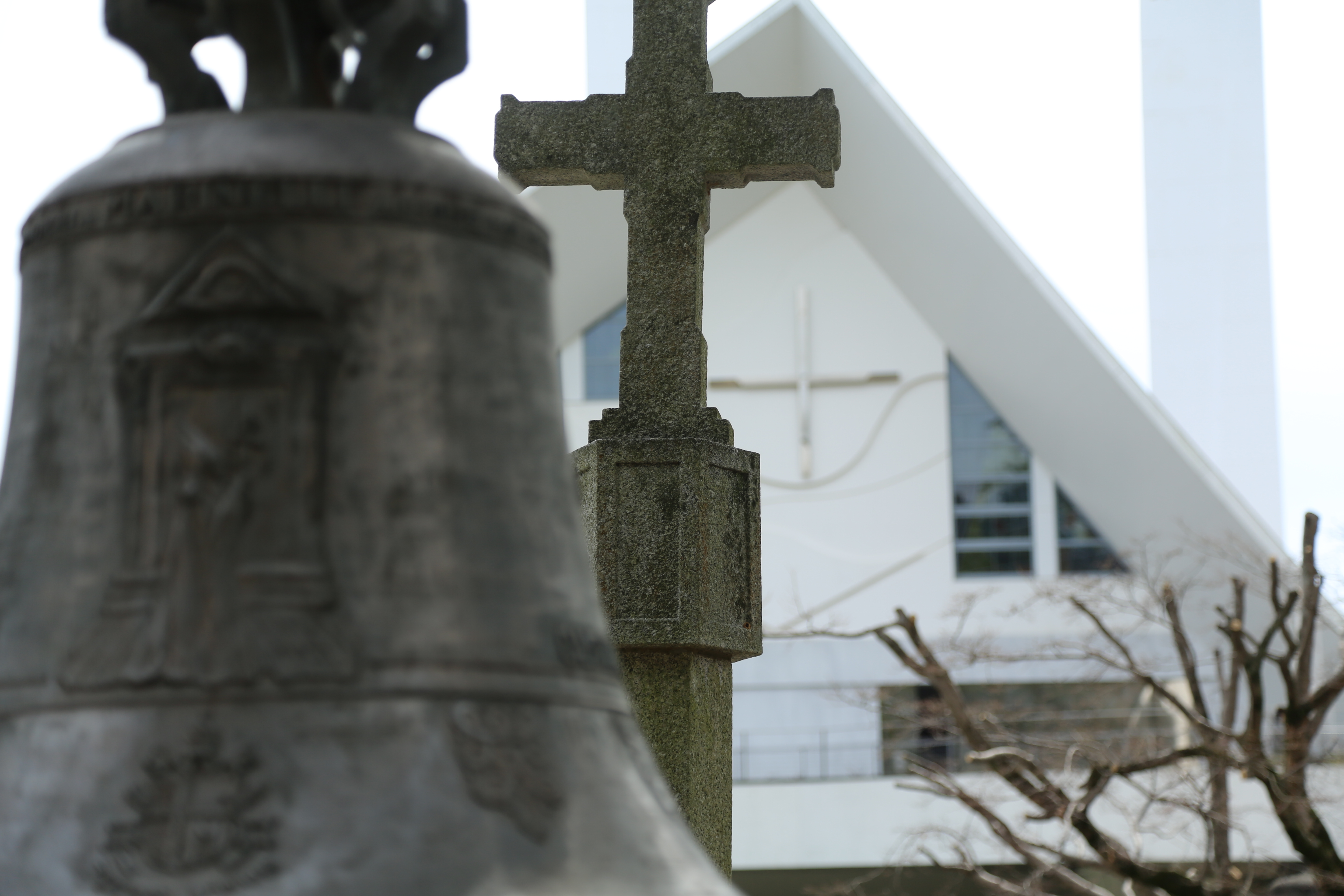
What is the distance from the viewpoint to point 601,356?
20.9 meters

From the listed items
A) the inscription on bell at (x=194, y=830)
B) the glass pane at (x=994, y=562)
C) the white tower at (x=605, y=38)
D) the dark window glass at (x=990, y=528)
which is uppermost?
the white tower at (x=605, y=38)

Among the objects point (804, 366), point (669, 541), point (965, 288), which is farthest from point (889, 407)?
point (669, 541)

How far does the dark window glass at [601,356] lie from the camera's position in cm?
2069

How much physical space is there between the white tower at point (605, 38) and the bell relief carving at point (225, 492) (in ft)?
73.6

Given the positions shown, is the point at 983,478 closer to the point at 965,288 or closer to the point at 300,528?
the point at 965,288

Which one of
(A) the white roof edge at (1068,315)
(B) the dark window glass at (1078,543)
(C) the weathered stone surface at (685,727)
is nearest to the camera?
(C) the weathered stone surface at (685,727)

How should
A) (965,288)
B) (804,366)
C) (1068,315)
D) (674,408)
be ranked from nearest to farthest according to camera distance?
1. (674,408)
2. (1068,315)
3. (965,288)
4. (804,366)

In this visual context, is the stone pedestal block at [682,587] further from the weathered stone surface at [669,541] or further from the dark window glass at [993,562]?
the dark window glass at [993,562]

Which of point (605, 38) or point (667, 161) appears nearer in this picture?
point (667, 161)

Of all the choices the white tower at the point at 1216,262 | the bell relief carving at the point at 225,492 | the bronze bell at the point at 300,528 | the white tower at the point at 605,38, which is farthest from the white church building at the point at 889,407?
the bell relief carving at the point at 225,492

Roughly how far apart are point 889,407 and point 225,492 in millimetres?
19606

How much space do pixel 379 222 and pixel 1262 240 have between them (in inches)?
860

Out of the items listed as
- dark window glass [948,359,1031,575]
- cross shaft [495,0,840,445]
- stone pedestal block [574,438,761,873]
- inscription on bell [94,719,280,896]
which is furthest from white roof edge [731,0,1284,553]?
inscription on bell [94,719,280,896]

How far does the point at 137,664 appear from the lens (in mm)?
1253
